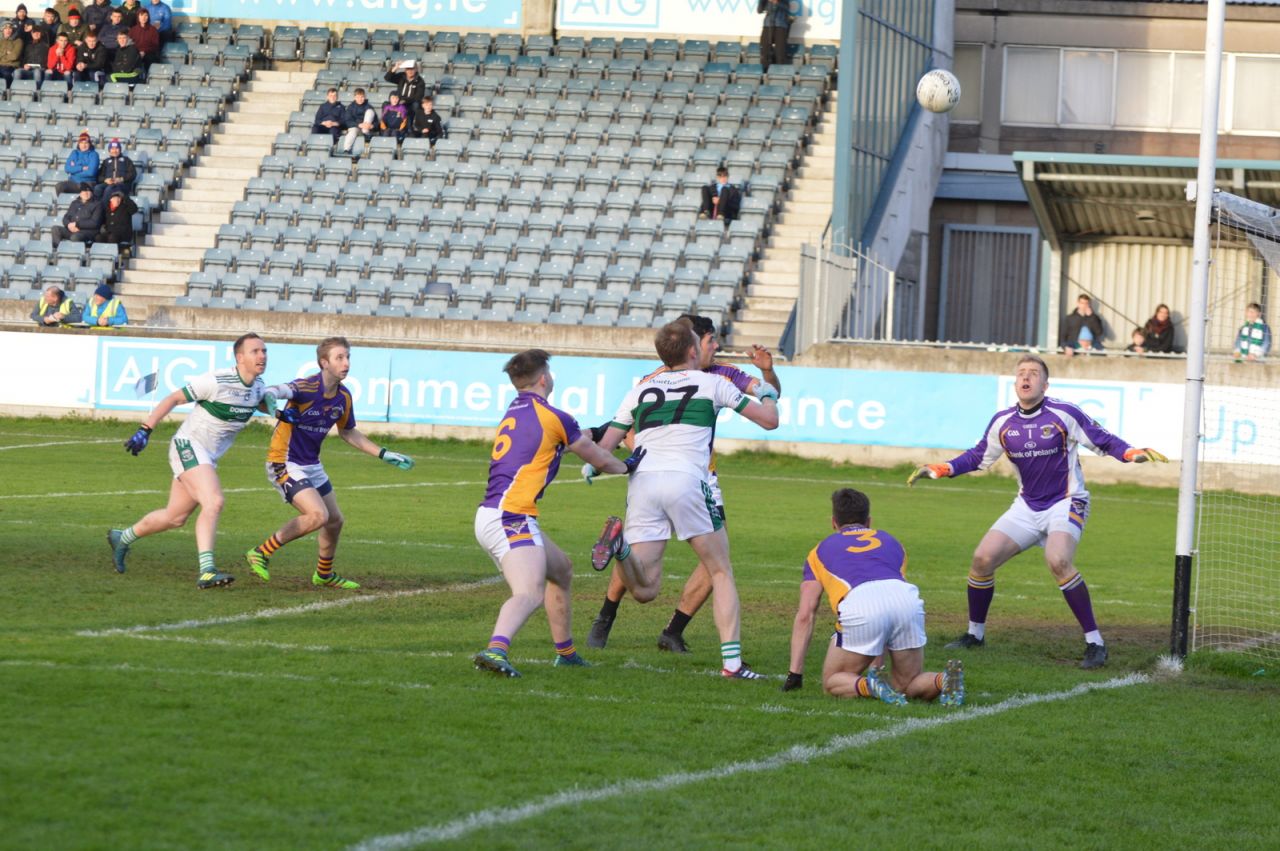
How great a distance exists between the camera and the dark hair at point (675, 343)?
415 inches

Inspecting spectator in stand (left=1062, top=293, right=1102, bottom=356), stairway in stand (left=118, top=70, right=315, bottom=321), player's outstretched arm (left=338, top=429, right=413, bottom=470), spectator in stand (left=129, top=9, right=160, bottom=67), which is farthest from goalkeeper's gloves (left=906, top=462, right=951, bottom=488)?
spectator in stand (left=129, top=9, right=160, bottom=67)

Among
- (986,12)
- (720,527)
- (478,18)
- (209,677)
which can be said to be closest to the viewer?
(209,677)

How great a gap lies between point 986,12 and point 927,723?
114 feet

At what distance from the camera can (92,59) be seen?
37094 millimetres

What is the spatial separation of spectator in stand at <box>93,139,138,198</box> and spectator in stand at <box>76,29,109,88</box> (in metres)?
4.25

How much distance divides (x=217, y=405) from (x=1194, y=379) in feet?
23.5

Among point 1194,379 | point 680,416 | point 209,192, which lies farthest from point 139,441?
point 209,192

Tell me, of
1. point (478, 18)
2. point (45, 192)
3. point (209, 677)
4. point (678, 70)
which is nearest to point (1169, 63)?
point (678, 70)

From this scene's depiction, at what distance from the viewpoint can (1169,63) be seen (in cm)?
4062

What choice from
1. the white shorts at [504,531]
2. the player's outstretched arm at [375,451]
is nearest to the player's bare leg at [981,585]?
the white shorts at [504,531]

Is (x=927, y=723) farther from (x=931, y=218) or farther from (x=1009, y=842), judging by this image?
(x=931, y=218)

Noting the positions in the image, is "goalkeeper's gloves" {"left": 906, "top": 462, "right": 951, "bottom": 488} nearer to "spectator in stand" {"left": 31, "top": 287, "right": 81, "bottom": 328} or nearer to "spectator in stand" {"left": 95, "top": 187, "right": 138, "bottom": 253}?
"spectator in stand" {"left": 31, "top": 287, "right": 81, "bottom": 328}

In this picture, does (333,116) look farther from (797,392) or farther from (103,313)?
(797,392)

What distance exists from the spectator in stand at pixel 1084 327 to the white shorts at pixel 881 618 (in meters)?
20.4
